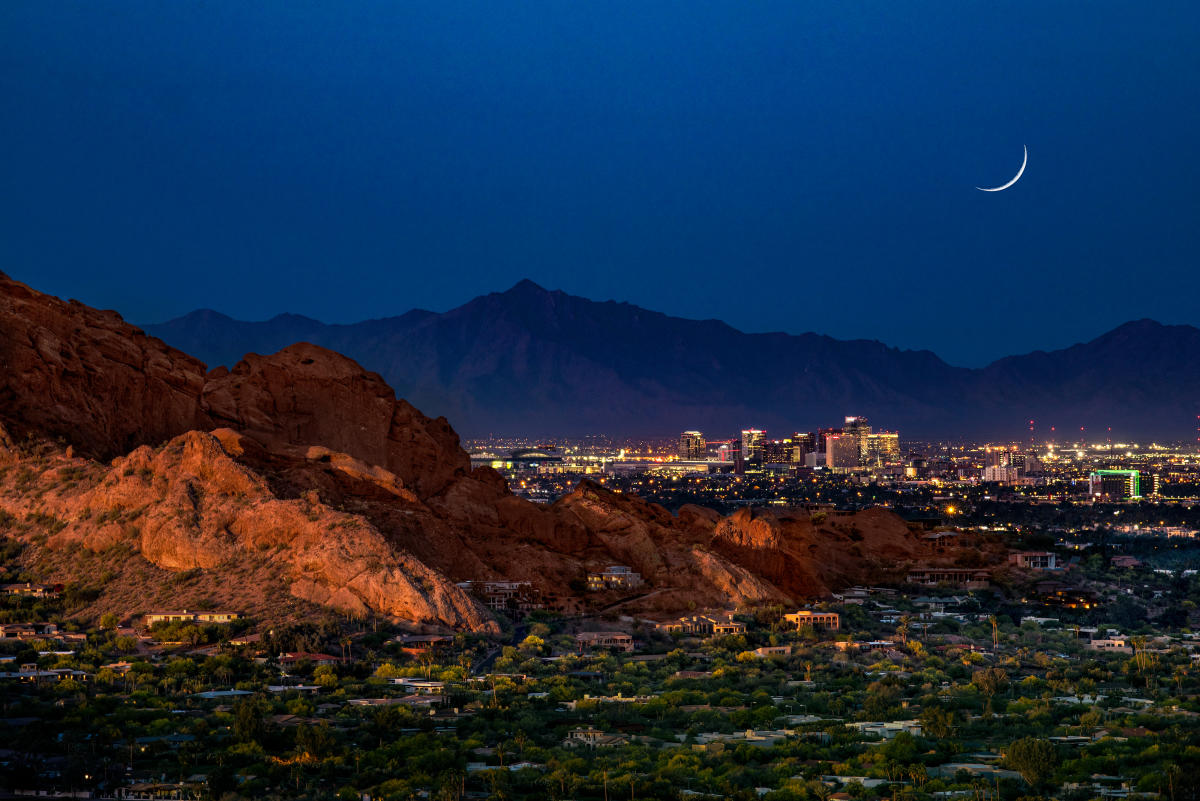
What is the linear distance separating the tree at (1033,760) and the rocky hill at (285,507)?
25668 mm

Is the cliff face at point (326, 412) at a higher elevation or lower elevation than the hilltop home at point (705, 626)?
higher

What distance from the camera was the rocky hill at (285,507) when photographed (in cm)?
6594

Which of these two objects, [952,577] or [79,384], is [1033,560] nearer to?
[952,577]

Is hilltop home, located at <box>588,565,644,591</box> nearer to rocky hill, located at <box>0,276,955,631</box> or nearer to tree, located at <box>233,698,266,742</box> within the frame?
rocky hill, located at <box>0,276,955,631</box>

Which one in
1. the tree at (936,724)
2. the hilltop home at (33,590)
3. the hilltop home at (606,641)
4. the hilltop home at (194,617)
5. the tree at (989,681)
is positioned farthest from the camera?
the hilltop home at (33,590)

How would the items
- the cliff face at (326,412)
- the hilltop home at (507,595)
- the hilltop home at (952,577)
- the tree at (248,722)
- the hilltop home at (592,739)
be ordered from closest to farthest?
the tree at (248,722) < the hilltop home at (592,739) < the hilltop home at (507,595) < the cliff face at (326,412) < the hilltop home at (952,577)

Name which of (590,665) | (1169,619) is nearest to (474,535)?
(590,665)

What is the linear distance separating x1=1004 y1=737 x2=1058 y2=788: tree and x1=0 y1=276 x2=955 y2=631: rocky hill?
84.2ft

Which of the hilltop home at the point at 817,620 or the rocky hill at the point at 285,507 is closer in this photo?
the rocky hill at the point at 285,507

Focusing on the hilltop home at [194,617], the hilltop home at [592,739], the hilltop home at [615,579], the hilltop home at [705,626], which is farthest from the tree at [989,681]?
the hilltop home at [194,617]

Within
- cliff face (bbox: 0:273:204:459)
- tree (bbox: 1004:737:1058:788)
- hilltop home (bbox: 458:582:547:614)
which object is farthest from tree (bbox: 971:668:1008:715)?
cliff face (bbox: 0:273:204:459)

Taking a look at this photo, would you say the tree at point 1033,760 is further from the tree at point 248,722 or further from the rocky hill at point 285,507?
the rocky hill at point 285,507

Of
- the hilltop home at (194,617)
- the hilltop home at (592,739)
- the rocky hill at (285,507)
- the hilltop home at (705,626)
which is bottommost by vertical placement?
the hilltop home at (592,739)

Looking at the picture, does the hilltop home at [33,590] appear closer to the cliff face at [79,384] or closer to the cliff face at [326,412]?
the cliff face at [79,384]
